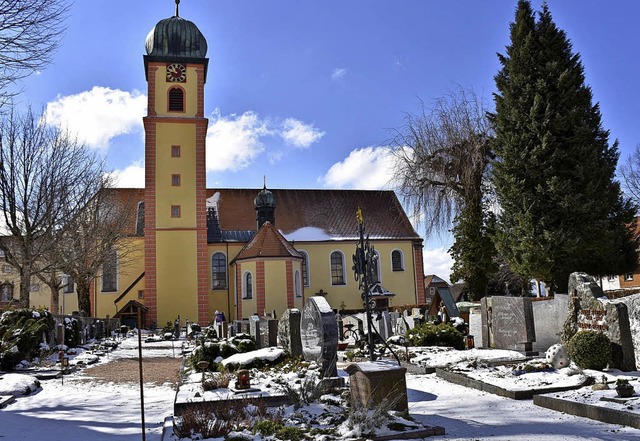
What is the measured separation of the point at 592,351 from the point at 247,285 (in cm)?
2714

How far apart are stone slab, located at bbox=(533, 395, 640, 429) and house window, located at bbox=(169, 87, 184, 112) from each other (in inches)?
1243

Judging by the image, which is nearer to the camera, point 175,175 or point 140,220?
point 175,175

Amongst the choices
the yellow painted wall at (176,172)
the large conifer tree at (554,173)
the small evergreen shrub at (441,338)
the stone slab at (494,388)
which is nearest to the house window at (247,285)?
the yellow painted wall at (176,172)

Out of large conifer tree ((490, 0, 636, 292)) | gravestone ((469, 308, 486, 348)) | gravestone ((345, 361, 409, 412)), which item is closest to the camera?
gravestone ((345, 361, 409, 412))

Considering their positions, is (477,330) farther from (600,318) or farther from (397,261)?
(397,261)

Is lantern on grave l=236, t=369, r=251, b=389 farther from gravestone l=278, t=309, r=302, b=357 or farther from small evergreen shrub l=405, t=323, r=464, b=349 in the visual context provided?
small evergreen shrub l=405, t=323, r=464, b=349

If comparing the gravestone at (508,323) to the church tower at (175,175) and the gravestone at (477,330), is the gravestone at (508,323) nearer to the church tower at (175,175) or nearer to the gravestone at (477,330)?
the gravestone at (477,330)

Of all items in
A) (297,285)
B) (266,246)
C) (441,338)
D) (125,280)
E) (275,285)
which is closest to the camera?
(441,338)

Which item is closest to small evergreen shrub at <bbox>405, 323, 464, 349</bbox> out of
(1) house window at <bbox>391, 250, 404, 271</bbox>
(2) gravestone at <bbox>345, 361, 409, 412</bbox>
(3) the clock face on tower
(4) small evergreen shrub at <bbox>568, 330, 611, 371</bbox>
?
(4) small evergreen shrub at <bbox>568, 330, 611, 371</bbox>

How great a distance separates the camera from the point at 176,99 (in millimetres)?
36000

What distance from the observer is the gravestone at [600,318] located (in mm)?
9570

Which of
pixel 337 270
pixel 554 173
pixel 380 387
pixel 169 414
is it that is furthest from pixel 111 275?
pixel 380 387

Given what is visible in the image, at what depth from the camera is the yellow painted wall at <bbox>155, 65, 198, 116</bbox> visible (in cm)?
3562

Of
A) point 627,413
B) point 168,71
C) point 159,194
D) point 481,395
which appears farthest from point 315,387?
point 168,71
